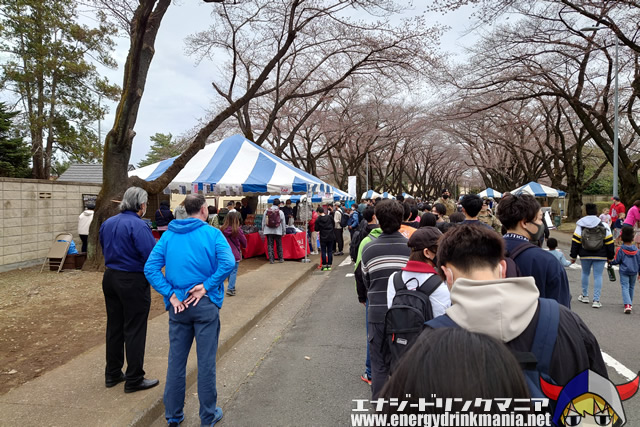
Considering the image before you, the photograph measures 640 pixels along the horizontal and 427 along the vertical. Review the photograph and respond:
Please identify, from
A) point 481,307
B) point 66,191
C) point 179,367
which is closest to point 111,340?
point 179,367

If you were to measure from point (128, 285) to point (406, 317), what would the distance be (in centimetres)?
246

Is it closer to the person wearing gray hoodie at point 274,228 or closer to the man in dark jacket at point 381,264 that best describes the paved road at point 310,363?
the man in dark jacket at point 381,264

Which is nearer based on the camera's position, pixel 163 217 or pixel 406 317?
pixel 406 317

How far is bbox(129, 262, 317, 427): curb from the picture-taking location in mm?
3090

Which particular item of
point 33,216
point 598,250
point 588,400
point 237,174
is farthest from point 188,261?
point 33,216

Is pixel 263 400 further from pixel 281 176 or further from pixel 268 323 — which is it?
pixel 281 176

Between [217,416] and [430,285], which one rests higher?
[430,285]

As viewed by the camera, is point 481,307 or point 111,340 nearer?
point 481,307

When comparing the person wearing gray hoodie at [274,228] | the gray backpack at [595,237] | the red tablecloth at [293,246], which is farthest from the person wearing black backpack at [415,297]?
the red tablecloth at [293,246]

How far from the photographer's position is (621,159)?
1867cm

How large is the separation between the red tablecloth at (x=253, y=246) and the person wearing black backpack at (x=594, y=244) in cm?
873

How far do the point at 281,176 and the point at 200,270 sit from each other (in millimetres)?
8104

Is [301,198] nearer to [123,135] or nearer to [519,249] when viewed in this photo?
[123,135]

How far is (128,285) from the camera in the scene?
3.36 m
